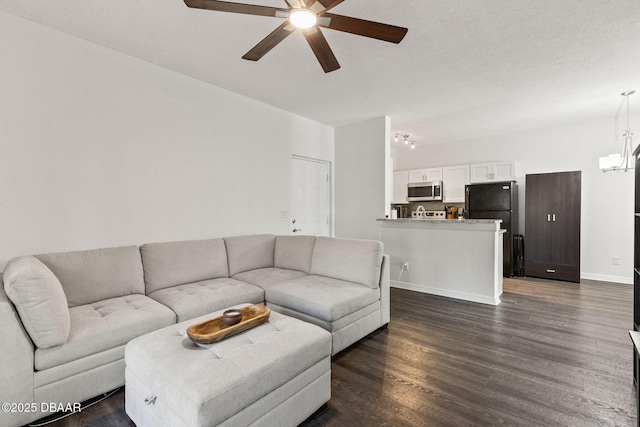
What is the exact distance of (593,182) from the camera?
4.80 metres

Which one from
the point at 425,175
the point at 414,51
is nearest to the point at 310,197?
the point at 414,51

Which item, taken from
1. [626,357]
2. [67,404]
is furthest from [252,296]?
[626,357]

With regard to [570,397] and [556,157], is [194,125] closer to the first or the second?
[570,397]

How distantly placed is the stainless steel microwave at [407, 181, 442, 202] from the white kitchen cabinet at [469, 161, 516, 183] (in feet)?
2.08

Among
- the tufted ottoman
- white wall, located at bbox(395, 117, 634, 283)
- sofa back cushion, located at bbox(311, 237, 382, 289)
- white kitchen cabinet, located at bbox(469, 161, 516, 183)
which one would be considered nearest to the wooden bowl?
the tufted ottoman

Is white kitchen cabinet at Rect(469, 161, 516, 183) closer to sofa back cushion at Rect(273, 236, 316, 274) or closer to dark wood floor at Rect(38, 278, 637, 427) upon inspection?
dark wood floor at Rect(38, 278, 637, 427)

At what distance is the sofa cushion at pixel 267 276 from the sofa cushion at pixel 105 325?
90cm

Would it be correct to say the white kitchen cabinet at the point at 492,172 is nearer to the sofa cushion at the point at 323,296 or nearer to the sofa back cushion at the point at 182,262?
the sofa cushion at the point at 323,296

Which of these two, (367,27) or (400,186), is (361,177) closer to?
(400,186)

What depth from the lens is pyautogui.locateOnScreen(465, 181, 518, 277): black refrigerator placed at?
5121 mm

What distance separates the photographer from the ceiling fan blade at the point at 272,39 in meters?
1.79

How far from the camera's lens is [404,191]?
6.60 metres

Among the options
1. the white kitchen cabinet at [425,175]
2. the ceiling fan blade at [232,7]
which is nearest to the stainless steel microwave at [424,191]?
the white kitchen cabinet at [425,175]

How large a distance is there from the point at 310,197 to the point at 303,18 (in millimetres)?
3271
